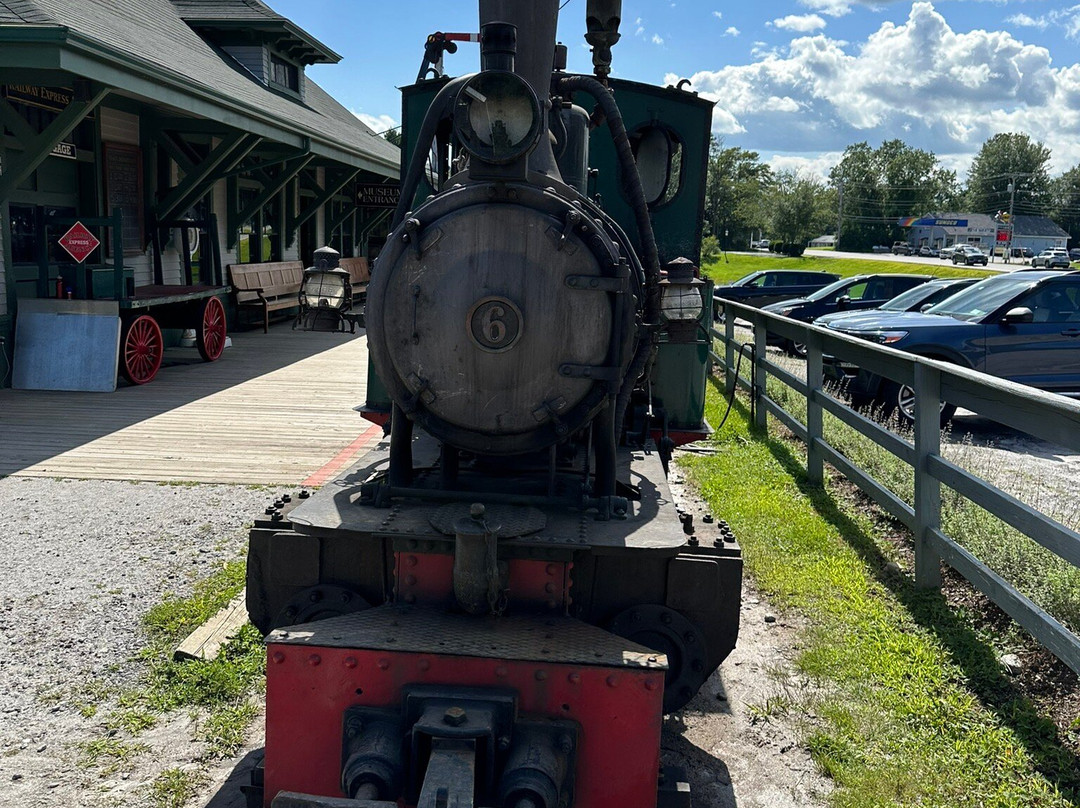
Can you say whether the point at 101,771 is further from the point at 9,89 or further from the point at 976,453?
the point at 9,89

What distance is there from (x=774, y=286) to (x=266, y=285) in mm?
11110

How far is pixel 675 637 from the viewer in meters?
3.06

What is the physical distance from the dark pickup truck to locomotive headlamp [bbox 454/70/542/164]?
18.6 metres

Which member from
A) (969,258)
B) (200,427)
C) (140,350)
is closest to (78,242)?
(140,350)

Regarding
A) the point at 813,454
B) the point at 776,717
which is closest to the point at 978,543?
the point at 776,717

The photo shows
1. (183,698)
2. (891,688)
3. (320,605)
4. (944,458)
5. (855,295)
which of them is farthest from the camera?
(855,295)

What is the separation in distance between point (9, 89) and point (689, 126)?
313 inches

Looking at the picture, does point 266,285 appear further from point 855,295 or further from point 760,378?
point 855,295

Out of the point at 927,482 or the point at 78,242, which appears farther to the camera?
the point at 78,242

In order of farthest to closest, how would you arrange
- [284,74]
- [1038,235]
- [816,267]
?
[1038,235], [816,267], [284,74]

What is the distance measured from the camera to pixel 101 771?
10.2ft

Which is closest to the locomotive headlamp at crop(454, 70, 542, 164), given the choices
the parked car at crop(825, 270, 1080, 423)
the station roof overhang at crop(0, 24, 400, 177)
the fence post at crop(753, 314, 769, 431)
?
the fence post at crop(753, 314, 769, 431)

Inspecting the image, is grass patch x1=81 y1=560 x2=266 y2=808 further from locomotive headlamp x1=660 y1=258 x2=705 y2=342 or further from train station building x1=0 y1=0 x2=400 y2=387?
train station building x1=0 y1=0 x2=400 y2=387

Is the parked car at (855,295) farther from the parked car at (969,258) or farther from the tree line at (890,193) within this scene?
the tree line at (890,193)
